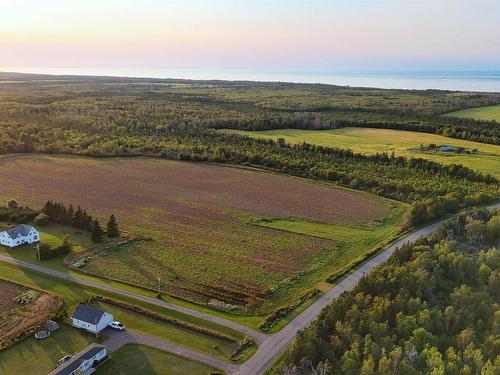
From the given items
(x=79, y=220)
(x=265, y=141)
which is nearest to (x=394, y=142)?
(x=265, y=141)

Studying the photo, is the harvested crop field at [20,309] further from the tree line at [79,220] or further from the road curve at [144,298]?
the tree line at [79,220]

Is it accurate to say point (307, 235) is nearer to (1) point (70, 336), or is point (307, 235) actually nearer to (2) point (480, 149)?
(1) point (70, 336)

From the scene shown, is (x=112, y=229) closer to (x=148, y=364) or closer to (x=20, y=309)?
(x=20, y=309)

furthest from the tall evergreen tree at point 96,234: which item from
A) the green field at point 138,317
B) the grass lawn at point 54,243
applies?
the green field at point 138,317

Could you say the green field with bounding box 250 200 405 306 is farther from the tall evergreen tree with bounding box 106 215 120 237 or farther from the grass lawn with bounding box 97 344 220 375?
the tall evergreen tree with bounding box 106 215 120 237

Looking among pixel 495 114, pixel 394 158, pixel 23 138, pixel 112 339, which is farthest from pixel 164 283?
pixel 495 114

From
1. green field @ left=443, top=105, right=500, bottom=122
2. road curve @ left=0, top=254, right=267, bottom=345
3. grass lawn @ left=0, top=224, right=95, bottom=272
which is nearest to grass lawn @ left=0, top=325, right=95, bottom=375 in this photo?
road curve @ left=0, top=254, right=267, bottom=345
